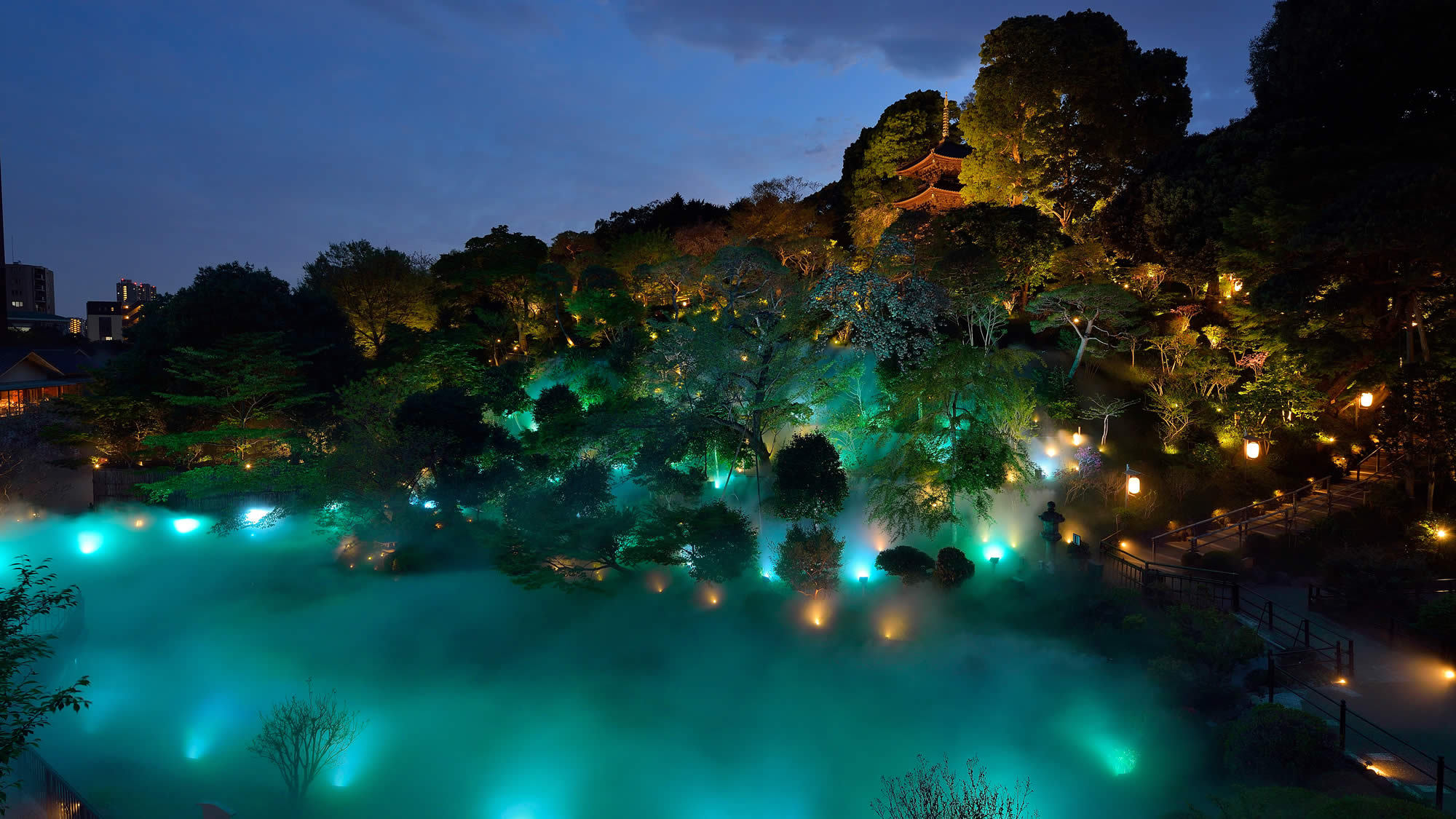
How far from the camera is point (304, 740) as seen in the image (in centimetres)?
1400

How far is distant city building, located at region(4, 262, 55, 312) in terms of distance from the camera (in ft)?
299

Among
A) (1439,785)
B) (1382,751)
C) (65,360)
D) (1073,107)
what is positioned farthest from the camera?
(65,360)

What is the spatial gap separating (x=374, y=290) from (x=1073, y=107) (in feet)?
131

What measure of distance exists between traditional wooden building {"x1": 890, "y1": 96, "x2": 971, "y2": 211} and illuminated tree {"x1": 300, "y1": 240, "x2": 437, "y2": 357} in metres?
29.4

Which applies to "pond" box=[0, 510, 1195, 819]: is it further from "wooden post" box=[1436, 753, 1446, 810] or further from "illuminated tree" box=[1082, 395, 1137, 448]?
"illuminated tree" box=[1082, 395, 1137, 448]

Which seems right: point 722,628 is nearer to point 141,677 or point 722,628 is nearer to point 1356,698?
point 1356,698

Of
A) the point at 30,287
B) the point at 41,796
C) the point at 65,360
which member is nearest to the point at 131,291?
the point at 30,287

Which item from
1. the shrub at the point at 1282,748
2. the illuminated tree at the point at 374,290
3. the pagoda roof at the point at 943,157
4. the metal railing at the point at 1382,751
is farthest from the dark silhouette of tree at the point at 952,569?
the illuminated tree at the point at 374,290

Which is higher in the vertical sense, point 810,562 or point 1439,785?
point 810,562

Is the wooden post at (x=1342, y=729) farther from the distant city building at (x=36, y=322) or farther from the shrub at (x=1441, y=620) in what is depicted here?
the distant city building at (x=36, y=322)

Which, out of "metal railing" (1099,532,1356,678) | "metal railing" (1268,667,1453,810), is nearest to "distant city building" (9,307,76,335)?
"metal railing" (1099,532,1356,678)

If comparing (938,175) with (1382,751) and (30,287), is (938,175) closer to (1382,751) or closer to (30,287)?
(1382,751)

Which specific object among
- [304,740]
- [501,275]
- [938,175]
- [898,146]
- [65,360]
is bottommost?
[304,740]

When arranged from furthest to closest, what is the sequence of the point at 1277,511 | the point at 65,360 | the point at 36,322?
the point at 36,322, the point at 65,360, the point at 1277,511
